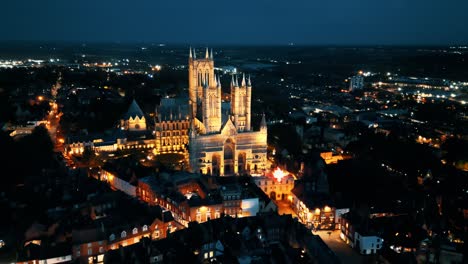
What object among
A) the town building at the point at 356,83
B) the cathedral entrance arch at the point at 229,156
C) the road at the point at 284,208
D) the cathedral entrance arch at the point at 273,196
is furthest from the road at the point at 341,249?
the town building at the point at 356,83

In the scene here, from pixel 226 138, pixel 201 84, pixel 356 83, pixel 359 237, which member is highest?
pixel 201 84

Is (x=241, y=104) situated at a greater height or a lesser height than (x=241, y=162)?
greater

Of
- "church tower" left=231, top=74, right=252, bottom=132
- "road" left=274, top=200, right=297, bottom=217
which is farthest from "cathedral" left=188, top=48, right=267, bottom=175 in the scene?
"road" left=274, top=200, right=297, bottom=217

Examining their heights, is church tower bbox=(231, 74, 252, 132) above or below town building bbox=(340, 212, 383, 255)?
above

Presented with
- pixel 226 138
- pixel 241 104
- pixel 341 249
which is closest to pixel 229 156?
pixel 226 138

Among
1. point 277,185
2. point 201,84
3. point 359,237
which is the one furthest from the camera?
point 201,84

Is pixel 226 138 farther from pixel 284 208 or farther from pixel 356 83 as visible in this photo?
pixel 356 83

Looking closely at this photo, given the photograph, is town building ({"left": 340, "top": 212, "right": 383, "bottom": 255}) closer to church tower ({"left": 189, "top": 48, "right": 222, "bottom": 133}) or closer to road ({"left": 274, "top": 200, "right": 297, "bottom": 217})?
road ({"left": 274, "top": 200, "right": 297, "bottom": 217})

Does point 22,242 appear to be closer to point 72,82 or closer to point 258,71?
point 72,82
